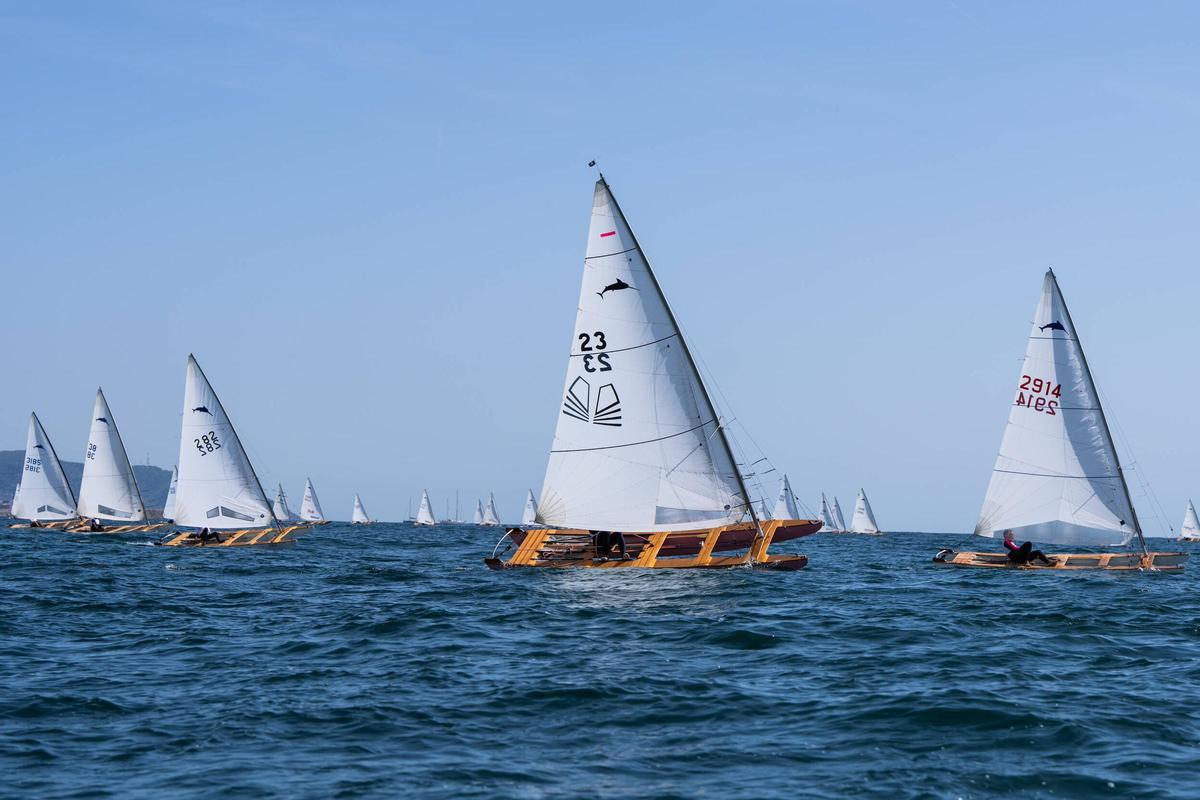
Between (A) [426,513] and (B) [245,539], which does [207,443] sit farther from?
(A) [426,513]

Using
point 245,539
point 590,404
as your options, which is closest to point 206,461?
point 245,539

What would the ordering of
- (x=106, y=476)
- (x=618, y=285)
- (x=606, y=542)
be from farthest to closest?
(x=106, y=476), (x=606, y=542), (x=618, y=285)

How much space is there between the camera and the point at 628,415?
29812 mm

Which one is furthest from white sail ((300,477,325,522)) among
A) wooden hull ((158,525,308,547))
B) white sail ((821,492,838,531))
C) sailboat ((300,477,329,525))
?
wooden hull ((158,525,308,547))

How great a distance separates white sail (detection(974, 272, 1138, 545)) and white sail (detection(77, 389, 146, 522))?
5019cm

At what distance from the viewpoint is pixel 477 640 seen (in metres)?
18.8

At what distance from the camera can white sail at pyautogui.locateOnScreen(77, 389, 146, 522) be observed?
211ft

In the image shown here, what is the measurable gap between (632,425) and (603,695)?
53.5ft

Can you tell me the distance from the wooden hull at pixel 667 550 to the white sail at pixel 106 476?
3782 cm

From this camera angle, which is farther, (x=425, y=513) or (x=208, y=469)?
(x=425, y=513)

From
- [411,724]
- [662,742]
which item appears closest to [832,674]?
[662,742]

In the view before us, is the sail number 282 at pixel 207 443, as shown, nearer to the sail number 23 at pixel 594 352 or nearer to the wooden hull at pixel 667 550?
the wooden hull at pixel 667 550

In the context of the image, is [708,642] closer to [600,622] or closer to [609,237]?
[600,622]

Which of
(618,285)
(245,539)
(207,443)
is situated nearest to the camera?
(618,285)
